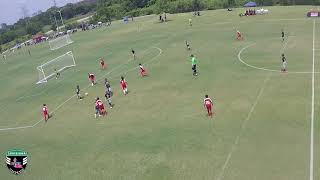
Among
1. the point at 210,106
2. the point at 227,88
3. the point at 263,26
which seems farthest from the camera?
the point at 263,26

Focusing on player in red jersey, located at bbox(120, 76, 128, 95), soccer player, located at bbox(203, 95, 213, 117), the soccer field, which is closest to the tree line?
the soccer field

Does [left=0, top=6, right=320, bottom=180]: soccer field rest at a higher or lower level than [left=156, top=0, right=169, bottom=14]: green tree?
lower

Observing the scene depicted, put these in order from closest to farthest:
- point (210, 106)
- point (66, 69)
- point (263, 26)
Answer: point (210, 106) < point (66, 69) < point (263, 26)

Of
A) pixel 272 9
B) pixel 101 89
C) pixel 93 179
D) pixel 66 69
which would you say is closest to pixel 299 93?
pixel 93 179

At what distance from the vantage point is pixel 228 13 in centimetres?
8544

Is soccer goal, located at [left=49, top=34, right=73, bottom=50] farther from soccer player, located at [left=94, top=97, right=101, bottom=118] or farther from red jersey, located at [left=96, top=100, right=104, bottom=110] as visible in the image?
red jersey, located at [left=96, top=100, right=104, bottom=110]

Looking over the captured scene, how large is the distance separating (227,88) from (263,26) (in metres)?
31.4

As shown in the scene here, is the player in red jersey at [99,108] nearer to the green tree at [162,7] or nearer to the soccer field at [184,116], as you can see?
the soccer field at [184,116]

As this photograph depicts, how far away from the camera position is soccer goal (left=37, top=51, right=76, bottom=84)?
56.8 metres

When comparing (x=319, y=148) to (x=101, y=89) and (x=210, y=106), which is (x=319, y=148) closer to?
(x=210, y=106)

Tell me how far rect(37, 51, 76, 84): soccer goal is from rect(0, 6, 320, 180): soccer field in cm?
133

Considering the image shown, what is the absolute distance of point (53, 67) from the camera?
60.0 meters

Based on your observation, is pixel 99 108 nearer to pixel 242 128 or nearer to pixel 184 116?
pixel 184 116

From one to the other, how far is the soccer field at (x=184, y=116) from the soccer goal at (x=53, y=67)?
1.33m
